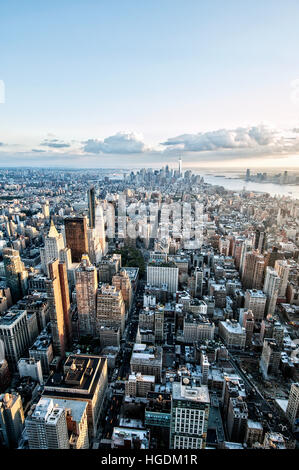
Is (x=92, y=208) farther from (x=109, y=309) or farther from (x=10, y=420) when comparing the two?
(x=10, y=420)

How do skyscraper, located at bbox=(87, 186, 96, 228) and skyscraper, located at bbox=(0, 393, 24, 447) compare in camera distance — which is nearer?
skyscraper, located at bbox=(0, 393, 24, 447)

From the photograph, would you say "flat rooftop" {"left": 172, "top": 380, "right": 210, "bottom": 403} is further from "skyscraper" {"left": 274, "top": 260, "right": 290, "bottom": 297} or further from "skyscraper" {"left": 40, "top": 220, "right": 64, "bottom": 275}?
"skyscraper" {"left": 40, "top": 220, "right": 64, "bottom": 275}

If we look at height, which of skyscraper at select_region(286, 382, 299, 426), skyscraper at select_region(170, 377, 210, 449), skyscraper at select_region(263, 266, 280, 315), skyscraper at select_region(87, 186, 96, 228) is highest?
skyscraper at select_region(87, 186, 96, 228)

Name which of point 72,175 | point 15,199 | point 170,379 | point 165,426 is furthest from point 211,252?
point 72,175

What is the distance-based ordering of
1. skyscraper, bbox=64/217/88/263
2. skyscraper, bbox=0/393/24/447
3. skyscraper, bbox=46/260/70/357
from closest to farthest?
skyscraper, bbox=0/393/24/447 < skyscraper, bbox=46/260/70/357 < skyscraper, bbox=64/217/88/263

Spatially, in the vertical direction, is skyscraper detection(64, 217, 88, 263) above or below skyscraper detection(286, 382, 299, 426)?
above

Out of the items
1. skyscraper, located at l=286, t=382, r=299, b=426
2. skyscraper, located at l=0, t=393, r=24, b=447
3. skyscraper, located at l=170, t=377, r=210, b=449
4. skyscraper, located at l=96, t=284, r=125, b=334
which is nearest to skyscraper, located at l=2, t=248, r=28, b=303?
skyscraper, located at l=96, t=284, r=125, b=334

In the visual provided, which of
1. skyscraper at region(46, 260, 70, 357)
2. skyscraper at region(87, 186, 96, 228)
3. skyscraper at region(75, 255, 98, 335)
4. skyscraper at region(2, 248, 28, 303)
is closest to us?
skyscraper at region(46, 260, 70, 357)

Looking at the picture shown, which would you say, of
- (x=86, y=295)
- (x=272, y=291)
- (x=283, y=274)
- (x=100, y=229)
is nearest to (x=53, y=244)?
(x=100, y=229)
